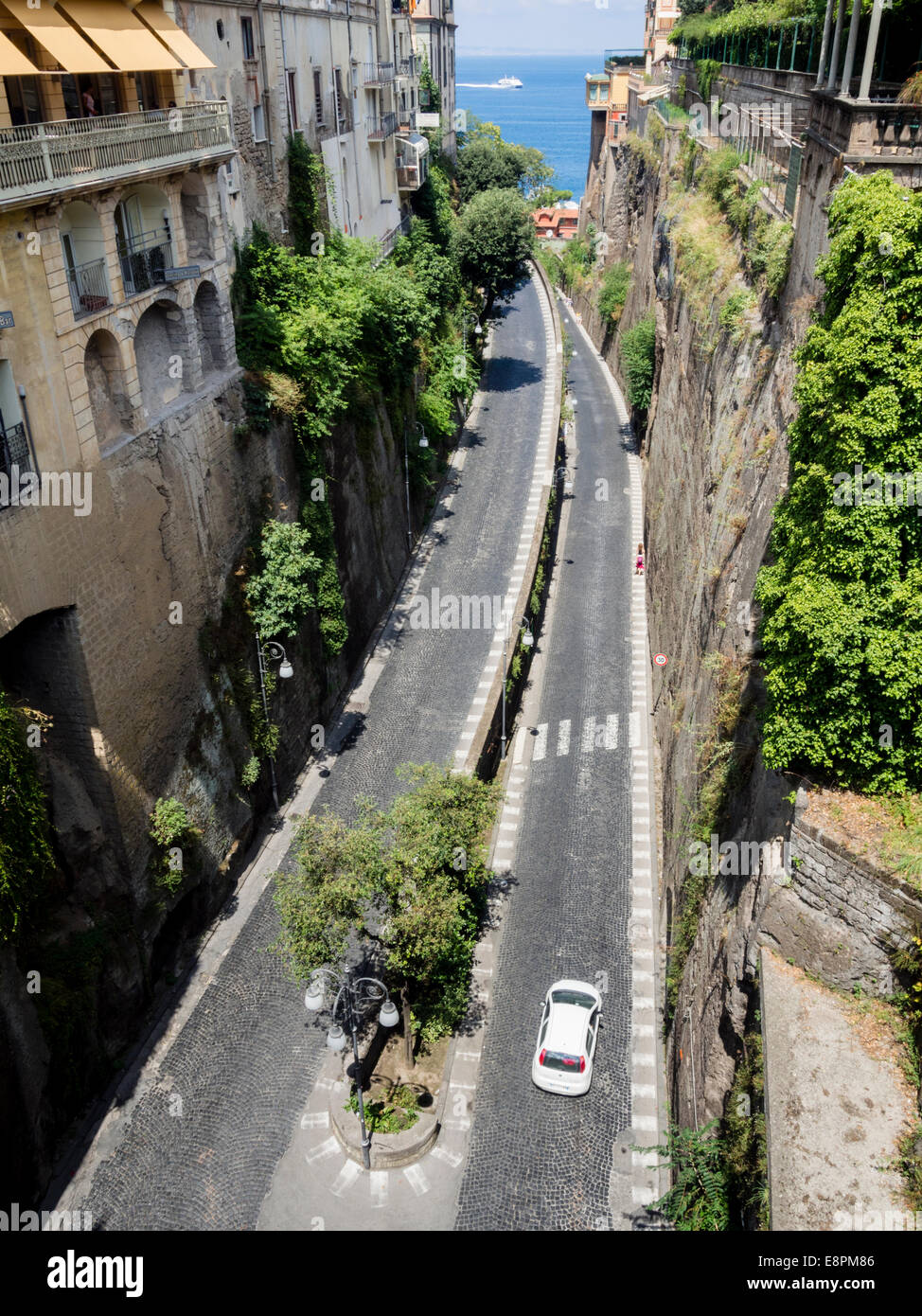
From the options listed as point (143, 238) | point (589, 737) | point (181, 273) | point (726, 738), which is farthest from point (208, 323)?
point (589, 737)

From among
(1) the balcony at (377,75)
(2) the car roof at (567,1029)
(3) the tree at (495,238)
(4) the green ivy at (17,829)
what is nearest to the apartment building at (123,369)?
(4) the green ivy at (17,829)

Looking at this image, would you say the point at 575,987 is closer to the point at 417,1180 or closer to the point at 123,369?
the point at 417,1180

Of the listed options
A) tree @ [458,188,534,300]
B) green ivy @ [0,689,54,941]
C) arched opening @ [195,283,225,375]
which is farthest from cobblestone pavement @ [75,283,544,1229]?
tree @ [458,188,534,300]

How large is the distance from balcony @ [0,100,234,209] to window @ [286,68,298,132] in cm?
858

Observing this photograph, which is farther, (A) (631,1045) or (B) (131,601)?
(A) (631,1045)

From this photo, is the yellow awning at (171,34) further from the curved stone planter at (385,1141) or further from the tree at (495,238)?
the tree at (495,238)

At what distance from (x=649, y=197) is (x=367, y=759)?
148ft

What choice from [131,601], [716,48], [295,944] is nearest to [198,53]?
[131,601]

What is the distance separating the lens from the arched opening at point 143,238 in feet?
70.4

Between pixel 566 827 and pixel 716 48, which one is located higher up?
pixel 716 48

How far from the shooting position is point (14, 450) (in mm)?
17438

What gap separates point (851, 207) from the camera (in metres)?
14.3

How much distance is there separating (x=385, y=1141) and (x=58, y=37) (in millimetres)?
22591

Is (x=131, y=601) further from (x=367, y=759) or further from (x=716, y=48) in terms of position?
(x=716, y=48)
